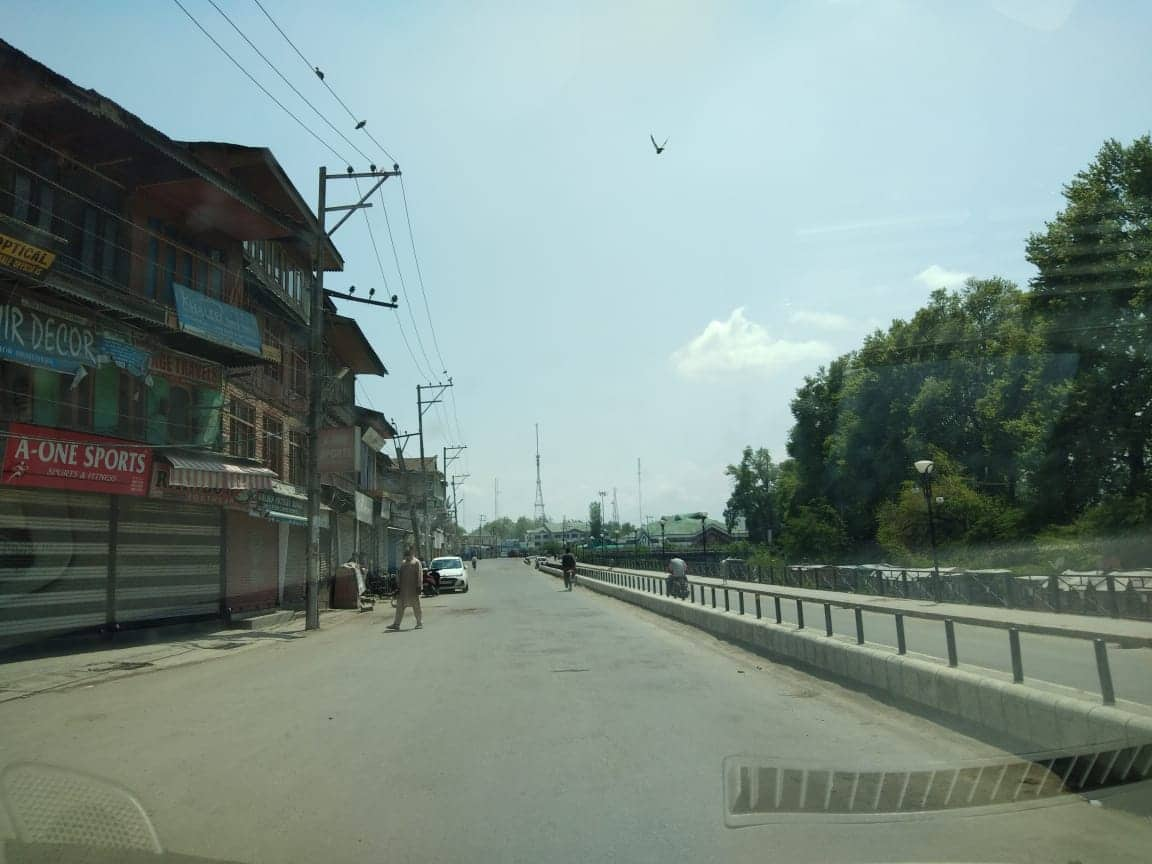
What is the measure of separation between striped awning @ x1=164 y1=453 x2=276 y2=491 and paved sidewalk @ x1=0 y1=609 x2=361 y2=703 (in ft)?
11.0

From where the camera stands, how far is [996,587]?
Result: 2355cm

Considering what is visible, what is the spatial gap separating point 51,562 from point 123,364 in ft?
13.4

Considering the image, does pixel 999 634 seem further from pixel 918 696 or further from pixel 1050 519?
pixel 1050 519

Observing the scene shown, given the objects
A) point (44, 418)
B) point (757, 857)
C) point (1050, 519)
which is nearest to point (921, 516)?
point (1050, 519)

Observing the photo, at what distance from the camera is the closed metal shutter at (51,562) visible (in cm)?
1548

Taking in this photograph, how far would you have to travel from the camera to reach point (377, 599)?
37156 millimetres

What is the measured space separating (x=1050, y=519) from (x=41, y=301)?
126 feet

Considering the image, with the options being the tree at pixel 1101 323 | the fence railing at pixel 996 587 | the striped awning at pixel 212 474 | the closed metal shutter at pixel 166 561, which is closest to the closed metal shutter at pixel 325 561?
the closed metal shutter at pixel 166 561

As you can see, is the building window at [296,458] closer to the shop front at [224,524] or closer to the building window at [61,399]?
the shop front at [224,524]

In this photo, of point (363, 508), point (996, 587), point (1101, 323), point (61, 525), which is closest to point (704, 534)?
point (363, 508)

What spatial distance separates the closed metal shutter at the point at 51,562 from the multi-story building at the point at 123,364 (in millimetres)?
32

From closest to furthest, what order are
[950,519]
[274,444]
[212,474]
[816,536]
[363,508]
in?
1. [212,474]
2. [274,444]
3. [363,508]
4. [950,519]
5. [816,536]

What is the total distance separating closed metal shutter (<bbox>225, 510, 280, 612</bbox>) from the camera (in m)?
23.6

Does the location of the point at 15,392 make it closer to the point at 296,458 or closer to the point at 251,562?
the point at 251,562
